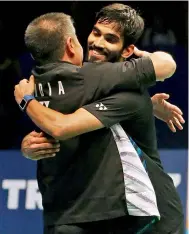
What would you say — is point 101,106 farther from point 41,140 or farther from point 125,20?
point 125,20

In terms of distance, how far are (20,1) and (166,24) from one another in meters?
0.82

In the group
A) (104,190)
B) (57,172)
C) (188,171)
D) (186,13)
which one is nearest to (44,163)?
(57,172)

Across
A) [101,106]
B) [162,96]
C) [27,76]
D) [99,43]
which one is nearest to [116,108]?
[101,106]

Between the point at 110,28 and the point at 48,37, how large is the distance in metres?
0.20

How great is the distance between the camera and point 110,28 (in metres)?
1.84

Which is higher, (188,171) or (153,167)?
(153,167)

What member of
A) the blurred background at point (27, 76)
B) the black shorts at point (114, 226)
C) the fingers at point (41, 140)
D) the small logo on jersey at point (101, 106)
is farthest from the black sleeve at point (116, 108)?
the blurred background at point (27, 76)

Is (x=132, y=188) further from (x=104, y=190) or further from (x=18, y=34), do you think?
(x=18, y=34)

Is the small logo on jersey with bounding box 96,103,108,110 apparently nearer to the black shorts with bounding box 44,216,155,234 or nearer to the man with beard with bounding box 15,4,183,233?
the man with beard with bounding box 15,4,183,233

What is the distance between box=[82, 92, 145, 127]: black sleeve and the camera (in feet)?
5.44

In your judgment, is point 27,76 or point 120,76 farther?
point 27,76

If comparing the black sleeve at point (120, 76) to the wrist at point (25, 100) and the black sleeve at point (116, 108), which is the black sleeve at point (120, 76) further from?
the wrist at point (25, 100)

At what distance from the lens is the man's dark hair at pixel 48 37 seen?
1.75 metres

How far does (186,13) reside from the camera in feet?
11.5
